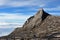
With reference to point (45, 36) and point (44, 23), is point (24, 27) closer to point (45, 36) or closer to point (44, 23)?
point (44, 23)

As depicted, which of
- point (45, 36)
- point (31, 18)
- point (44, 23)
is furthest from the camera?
point (31, 18)

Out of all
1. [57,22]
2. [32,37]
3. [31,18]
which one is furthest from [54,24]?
[31,18]

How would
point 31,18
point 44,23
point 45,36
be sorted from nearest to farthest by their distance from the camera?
point 45,36
point 44,23
point 31,18

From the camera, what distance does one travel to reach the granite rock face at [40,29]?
115500mm

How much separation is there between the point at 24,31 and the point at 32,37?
8.58 metres

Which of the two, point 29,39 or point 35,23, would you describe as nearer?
point 29,39

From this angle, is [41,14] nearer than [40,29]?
No

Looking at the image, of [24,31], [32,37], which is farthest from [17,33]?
[32,37]

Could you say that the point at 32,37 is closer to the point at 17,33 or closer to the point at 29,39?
the point at 29,39

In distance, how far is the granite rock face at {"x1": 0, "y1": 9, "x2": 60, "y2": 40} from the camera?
4547 inches

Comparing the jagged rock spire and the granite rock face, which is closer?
the granite rock face

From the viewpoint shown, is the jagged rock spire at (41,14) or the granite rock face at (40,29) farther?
the jagged rock spire at (41,14)

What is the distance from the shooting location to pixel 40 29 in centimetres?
12119

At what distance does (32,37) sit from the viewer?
118m
